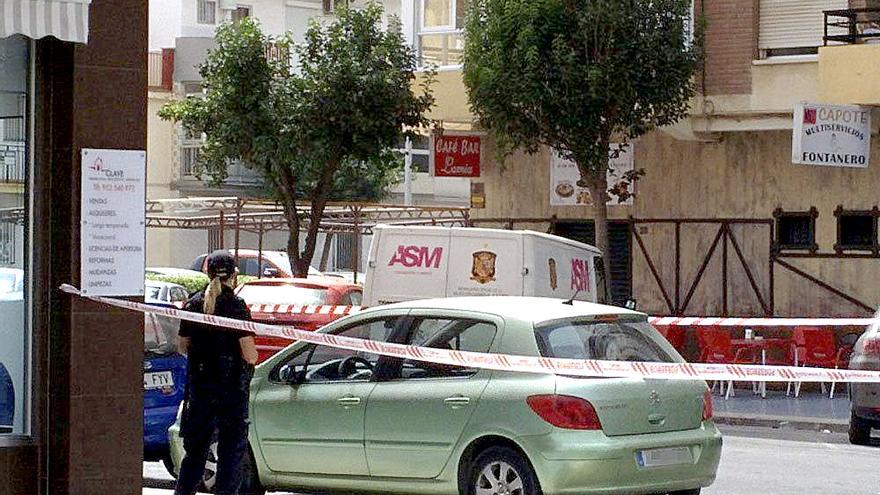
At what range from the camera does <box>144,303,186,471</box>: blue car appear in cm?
1339

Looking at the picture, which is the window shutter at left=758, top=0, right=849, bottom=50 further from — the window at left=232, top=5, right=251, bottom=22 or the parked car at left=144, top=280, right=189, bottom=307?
the window at left=232, top=5, right=251, bottom=22

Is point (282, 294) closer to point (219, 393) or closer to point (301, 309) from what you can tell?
point (301, 309)

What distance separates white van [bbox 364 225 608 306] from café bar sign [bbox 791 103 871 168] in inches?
158

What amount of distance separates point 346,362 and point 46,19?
335 cm

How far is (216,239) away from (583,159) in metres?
24.3

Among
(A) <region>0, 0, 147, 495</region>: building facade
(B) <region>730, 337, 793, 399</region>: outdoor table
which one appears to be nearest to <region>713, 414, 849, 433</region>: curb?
(B) <region>730, 337, 793, 399</region>: outdoor table

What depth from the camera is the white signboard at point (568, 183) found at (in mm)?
27828

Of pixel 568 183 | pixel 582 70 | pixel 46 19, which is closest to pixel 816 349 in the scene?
pixel 582 70

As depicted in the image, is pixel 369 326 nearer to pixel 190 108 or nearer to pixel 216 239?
pixel 190 108

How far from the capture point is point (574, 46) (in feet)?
79.5

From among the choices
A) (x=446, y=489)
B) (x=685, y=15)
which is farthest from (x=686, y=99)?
(x=446, y=489)

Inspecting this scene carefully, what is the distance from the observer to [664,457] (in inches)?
431

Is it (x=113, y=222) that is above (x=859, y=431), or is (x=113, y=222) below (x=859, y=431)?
above

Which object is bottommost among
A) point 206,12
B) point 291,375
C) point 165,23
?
point 291,375
